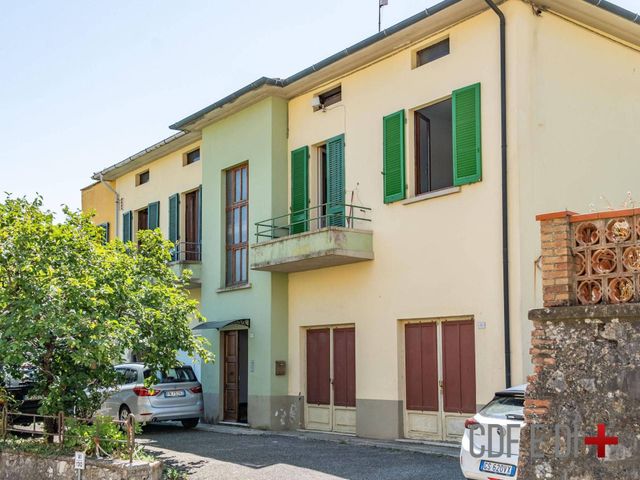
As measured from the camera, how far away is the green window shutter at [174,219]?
22.5 m

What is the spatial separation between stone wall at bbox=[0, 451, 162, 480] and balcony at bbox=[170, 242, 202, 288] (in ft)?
27.1

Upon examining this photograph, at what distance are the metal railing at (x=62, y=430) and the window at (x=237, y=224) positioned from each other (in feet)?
22.5

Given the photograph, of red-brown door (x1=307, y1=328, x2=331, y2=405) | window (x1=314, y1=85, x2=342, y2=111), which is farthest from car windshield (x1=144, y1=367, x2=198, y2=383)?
window (x1=314, y1=85, x2=342, y2=111)

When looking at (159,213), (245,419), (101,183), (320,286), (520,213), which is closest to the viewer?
(520,213)

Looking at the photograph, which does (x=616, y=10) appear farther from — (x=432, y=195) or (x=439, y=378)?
(x=439, y=378)

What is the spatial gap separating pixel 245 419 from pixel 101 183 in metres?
11.6

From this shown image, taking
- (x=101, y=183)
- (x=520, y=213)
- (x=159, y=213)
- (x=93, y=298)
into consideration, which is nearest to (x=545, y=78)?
(x=520, y=213)

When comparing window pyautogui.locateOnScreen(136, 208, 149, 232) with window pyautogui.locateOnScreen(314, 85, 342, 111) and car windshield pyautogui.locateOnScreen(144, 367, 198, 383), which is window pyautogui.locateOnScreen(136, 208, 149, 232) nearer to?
car windshield pyautogui.locateOnScreen(144, 367, 198, 383)

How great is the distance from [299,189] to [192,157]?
19.1ft

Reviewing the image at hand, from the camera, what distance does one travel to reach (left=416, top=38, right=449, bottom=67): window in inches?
588

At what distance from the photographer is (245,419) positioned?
19.1 metres

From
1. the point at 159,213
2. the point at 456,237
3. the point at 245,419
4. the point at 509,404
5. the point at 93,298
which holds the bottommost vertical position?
the point at 245,419

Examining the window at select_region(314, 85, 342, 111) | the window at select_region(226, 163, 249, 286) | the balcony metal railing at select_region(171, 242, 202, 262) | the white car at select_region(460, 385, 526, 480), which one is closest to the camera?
the white car at select_region(460, 385, 526, 480)

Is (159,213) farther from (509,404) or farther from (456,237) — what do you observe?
(509,404)
